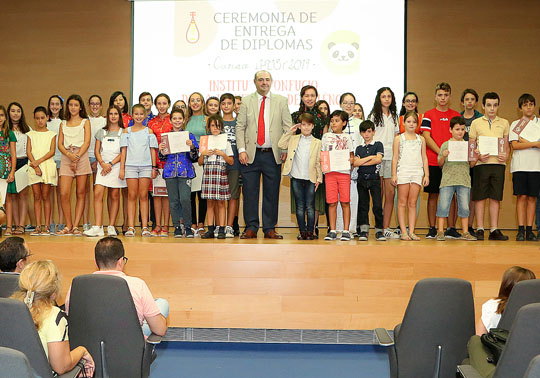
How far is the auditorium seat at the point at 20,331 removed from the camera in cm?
216

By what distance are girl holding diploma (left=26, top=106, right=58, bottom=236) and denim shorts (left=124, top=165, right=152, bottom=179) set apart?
0.89 metres

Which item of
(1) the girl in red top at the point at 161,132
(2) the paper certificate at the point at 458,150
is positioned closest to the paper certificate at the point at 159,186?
(1) the girl in red top at the point at 161,132

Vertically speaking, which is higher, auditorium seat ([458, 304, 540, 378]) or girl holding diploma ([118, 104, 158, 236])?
girl holding diploma ([118, 104, 158, 236])

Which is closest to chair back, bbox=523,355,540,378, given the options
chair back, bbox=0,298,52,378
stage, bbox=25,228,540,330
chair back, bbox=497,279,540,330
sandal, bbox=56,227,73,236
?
chair back, bbox=497,279,540,330

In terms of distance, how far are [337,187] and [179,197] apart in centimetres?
154

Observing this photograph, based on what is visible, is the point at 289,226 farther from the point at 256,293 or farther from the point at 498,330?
the point at 498,330

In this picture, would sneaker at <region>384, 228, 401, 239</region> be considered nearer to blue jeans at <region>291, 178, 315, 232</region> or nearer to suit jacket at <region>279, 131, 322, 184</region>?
blue jeans at <region>291, 178, 315, 232</region>

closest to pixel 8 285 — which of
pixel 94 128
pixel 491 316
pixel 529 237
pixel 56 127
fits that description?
pixel 491 316

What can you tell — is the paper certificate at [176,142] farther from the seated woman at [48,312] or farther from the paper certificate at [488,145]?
the seated woman at [48,312]

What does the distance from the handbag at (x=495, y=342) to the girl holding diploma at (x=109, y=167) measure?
13.2ft

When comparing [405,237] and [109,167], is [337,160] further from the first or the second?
[109,167]

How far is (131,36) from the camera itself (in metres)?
8.10

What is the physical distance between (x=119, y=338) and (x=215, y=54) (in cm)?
548

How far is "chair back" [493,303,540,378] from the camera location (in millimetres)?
2064
